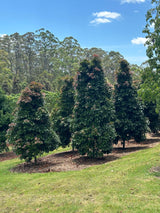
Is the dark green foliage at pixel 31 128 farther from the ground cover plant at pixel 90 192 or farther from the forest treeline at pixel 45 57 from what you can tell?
the forest treeline at pixel 45 57

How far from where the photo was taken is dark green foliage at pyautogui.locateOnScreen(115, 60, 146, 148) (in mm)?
14734

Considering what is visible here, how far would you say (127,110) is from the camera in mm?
15086

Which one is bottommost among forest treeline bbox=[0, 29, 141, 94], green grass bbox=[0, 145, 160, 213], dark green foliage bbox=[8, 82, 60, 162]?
green grass bbox=[0, 145, 160, 213]

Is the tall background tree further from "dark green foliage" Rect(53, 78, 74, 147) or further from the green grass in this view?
"dark green foliage" Rect(53, 78, 74, 147)

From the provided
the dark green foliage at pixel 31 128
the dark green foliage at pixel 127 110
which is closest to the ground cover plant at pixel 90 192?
the dark green foliage at pixel 31 128

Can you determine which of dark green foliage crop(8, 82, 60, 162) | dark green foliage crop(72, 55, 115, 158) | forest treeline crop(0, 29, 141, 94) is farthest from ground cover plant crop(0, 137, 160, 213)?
forest treeline crop(0, 29, 141, 94)

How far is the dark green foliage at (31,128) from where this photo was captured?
11.7m

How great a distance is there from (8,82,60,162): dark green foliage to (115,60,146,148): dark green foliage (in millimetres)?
5330

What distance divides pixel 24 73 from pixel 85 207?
192 feet

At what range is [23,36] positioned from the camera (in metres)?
55.8

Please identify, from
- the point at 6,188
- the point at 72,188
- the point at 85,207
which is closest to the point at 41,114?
the point at 6,188

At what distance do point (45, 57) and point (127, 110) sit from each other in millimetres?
47814

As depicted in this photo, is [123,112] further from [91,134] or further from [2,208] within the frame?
[2,208]

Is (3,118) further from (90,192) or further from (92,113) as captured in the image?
(90,192)
